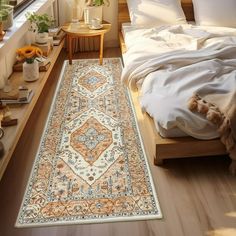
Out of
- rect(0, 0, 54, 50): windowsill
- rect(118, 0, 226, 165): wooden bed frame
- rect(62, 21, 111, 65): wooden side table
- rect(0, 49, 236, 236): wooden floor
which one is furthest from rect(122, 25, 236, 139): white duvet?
rect(0, 0, 54, 50): windowsill

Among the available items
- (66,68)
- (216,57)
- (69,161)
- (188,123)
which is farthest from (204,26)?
(69,161)

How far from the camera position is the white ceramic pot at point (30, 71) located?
2846 millimetres

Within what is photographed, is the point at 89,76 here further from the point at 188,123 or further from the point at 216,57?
the point at 188,123

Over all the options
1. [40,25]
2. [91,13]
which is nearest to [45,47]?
[40,25]

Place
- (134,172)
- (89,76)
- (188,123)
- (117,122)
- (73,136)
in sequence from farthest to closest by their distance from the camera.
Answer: (89,76), (117,122), (73,136), (134,172), (188,123)

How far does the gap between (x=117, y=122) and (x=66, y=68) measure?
4.55 ft

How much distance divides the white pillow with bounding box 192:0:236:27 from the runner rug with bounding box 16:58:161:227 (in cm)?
135

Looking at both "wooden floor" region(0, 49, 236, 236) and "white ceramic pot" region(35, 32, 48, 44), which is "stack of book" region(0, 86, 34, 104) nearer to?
"wooden floor" region(0, 49, 236, 236)

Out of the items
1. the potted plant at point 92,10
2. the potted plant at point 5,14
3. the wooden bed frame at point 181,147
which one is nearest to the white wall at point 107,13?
the potted plant at point 92,10

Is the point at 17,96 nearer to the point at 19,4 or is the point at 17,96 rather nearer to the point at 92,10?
the point at 19,4

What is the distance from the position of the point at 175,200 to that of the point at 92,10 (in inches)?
110

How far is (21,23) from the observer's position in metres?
2.87

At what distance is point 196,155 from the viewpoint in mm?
2207

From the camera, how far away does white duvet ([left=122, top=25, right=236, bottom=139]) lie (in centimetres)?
213
